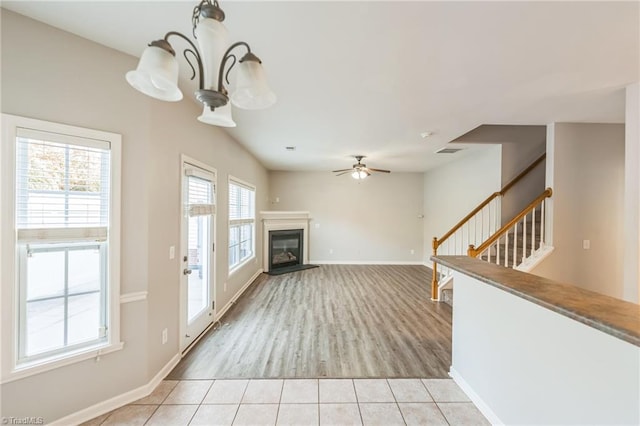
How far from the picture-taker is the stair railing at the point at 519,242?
335 centimetres

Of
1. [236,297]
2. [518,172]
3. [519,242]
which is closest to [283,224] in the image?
[236,297]

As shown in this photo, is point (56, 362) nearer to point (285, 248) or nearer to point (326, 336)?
→ point (326, 336)

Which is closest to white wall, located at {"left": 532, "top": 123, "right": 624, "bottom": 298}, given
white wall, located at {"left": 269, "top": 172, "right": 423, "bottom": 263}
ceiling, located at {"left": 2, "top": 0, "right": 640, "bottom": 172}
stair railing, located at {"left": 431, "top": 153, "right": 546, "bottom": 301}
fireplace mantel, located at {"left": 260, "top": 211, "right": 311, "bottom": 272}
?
ceiling, located at {"left": 2, "top": 0, "right": 640, "bottom": 172}

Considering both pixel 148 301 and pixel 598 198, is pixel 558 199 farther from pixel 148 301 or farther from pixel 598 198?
pixel 148 301

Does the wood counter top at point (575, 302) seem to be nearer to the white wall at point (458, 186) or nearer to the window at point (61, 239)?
the window at point (61, 239)

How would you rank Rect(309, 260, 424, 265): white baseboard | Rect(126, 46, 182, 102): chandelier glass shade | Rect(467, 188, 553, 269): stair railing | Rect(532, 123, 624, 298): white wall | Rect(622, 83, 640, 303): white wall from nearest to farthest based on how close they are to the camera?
1. Rect(126, 46, 182, 102): chandelier glass shade
2. Rect(622, 83, 640, 303): white wall
3. Rect(532, 123, 624, 298): white wall
4. Rect(467, 188, 553, 269): stair railing
5. Rect(309, 260, 424, 265): white baseboard

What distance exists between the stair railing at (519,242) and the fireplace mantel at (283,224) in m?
4.29

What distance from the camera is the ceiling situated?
144 cm

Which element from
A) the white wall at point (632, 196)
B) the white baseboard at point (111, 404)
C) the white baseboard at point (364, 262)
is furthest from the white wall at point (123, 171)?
the white baseboard at point (364, 262)

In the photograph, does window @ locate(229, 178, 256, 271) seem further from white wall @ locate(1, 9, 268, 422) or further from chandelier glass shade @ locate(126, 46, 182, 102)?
chandelier glass shade @ locate(126, 46, 182, 102)

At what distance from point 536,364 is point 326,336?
81.1 inches

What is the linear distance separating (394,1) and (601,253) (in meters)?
4.17

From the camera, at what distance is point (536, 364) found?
1460mm

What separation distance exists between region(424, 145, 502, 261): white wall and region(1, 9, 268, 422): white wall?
4.92 metres
